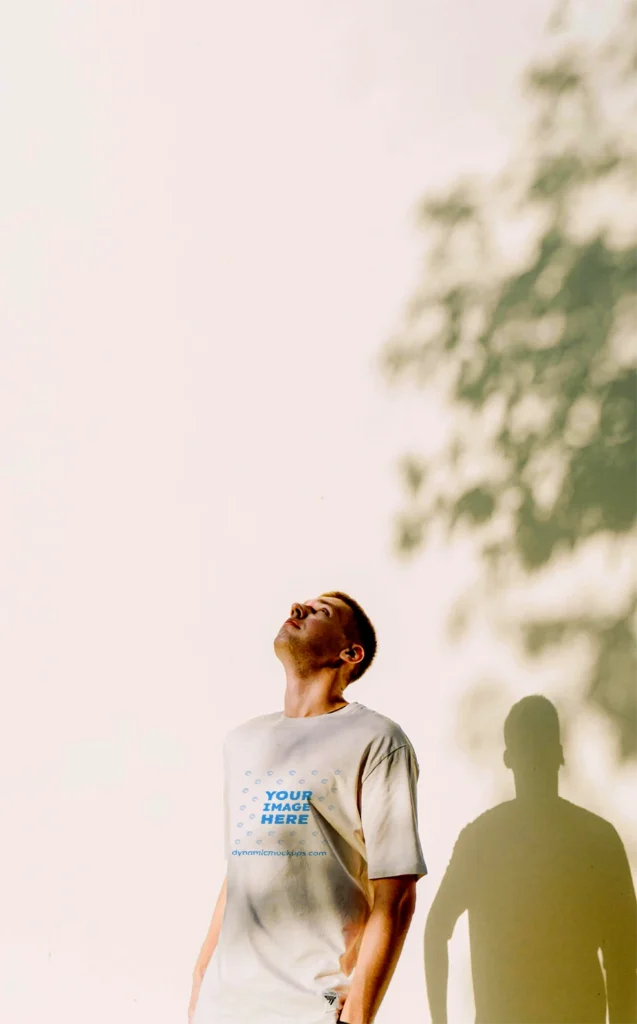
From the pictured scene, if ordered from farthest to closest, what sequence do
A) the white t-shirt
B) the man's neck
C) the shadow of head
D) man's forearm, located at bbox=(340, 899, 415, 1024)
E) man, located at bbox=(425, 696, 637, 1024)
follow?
1. the shadow of head
2. man, located at bbox=(425, 696, 637, 1024)
3. the man's neck
4. the white t-shirt
5. man's forearm, located at bbox=(340, 899, 415, 1024)

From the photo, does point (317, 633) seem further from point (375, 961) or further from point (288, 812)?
point (375, 961)

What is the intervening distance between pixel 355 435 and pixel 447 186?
920mm

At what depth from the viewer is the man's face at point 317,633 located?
2721 mm

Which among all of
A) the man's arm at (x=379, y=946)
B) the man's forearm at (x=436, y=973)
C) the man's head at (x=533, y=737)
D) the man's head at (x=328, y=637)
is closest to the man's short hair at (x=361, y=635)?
the man's head at (x=328, y=637)

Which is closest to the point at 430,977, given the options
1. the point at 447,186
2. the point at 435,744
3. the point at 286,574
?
the point at 435,744

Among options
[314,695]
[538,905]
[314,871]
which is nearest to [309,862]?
[314,871]

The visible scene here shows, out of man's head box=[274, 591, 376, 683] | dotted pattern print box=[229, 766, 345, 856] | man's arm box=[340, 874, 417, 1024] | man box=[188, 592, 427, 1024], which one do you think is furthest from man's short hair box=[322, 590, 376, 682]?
man's arm box=[340, 874, 417, 1024]

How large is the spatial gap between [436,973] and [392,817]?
946 millimetres

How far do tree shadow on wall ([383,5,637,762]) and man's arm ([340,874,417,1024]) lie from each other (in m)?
0.92

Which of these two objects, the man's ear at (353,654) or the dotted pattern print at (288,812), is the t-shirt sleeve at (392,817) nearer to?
the dotted pattern print at (288,812)

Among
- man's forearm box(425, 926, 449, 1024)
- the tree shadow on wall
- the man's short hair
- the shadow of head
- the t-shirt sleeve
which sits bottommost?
man's forearm box(425, 926, 449, 1024)

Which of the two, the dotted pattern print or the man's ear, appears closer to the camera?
the dotted pattern print

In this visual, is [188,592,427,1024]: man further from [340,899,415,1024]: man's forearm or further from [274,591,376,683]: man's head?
[274,591,376,683]: man's head

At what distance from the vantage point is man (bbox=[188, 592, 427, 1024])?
2238mm
